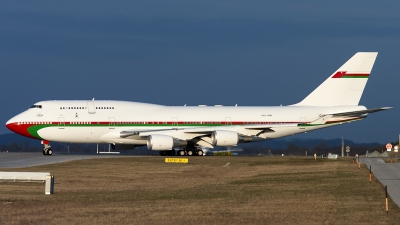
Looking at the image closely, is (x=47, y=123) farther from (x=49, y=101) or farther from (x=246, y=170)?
(x=246, y=170)

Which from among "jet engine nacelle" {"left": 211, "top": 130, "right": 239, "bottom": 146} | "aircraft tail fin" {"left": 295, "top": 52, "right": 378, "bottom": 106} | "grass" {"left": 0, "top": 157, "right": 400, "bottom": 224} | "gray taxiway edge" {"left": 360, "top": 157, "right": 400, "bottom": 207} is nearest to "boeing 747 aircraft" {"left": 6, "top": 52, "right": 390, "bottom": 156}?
"jet engine nacelle" {"left": 211, "top": 130, "right": 239, "bottom": 146}

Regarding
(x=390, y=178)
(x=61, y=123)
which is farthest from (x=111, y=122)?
(x=390, y=178)

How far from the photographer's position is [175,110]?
198 feet

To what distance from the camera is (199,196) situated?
2836 centimetres

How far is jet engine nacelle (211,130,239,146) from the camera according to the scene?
189ft

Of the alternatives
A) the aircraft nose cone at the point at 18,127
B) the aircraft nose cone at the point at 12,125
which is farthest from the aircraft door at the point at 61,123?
the aircraft nose cone at the point at 12,125

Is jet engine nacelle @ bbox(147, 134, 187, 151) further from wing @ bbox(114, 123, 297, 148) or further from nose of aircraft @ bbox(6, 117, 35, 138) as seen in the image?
nose of aircraft @ bbox(6, 117, 35, 138)

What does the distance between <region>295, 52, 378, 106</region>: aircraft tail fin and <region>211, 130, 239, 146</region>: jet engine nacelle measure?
9.61m

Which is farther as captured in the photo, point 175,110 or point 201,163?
point 175,110

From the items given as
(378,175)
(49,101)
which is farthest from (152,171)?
(49,101)

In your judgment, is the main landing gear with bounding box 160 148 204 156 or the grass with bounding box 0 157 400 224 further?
the main landing gear with bounding box 160 148 204 156

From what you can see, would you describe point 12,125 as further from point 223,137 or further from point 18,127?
point 223,137

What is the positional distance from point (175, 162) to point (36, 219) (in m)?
29.4

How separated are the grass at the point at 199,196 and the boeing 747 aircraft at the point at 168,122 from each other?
39.0ft
